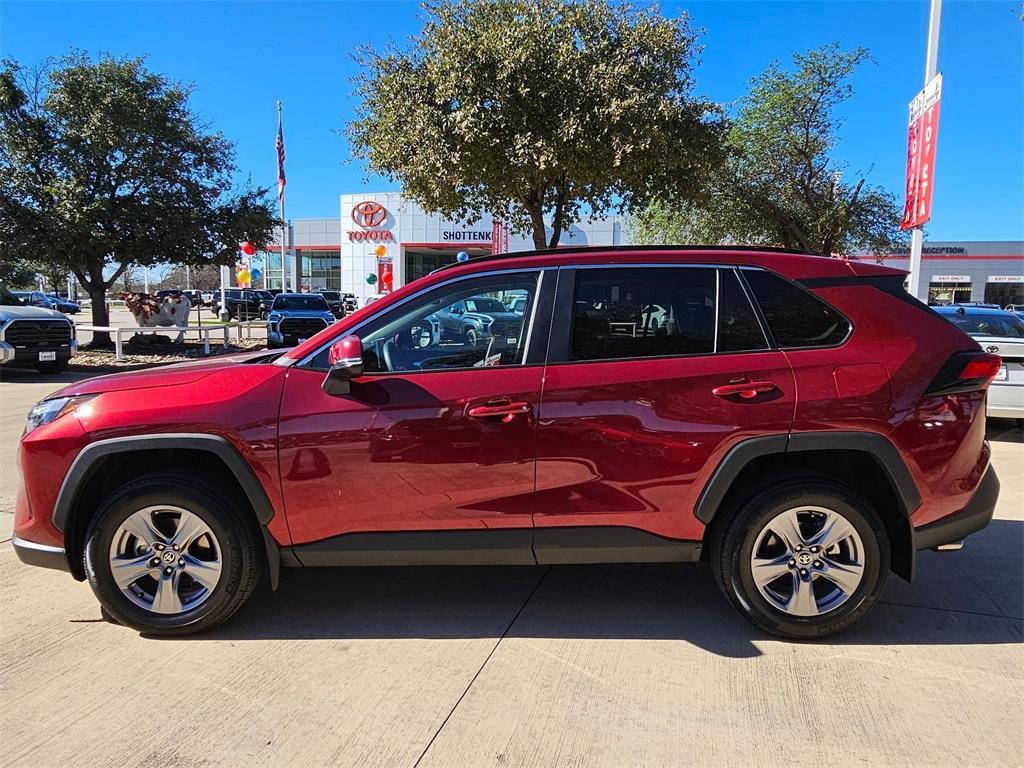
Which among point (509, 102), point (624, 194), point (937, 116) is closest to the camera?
point (937, 116)

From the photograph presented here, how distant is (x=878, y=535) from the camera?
3188 millimetres

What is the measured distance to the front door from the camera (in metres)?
3.07

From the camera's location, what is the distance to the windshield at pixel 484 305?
132 inches

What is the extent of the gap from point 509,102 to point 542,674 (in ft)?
32.3

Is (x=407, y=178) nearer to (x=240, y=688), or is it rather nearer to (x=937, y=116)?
(x=937, y=116)

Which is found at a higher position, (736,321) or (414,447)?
(736,321)

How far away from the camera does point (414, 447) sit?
307 cm

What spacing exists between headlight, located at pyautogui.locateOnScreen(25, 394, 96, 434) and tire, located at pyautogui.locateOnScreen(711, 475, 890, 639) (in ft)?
10.4

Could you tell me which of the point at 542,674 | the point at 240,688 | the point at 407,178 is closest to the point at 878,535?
the point at 542,674

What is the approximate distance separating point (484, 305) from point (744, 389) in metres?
1.31

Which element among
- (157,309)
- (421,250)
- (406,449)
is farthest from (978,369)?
(421,250)

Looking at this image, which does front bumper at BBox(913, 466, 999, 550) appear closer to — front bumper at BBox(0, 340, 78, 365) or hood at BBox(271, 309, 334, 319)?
front bumper at BBox(0, 340, 78, 365)

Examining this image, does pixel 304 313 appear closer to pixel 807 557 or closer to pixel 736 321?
pixel 736 321

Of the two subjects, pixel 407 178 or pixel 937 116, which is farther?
pixel 407 178
